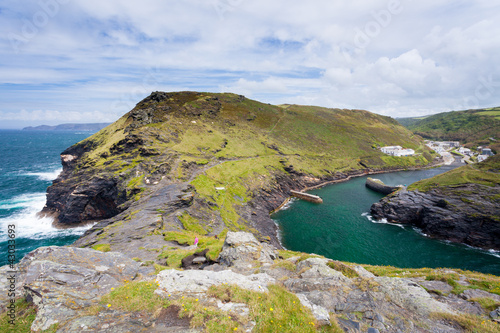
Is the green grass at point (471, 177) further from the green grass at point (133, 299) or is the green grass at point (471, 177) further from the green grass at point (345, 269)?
the green grass at point (133, 299)

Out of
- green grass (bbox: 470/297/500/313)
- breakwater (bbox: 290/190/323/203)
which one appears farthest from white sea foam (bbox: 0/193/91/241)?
green grass (bbox: 470/297/500/313)

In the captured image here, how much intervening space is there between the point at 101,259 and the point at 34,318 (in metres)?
6.34

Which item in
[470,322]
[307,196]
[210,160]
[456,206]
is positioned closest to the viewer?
[470,322]

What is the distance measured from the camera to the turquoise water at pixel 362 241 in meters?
45.8

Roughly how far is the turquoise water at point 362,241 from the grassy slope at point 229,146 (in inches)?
635

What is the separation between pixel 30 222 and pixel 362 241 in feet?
312

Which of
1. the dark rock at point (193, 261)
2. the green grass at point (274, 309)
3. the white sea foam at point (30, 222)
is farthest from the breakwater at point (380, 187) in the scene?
the white sea foam at point (30, 222)

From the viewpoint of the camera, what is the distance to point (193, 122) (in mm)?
113812

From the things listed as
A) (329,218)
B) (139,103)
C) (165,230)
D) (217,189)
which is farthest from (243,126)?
(165,230)

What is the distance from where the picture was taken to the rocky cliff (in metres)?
52.3

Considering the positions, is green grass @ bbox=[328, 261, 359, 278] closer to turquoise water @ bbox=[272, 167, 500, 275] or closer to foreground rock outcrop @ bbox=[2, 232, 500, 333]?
foreground rock outcrop @ bbox=[2, 232, 500, 333]

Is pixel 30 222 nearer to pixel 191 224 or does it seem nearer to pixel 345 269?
pixel 191 224

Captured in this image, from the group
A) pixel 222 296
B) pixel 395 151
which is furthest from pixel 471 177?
pixel 395 151

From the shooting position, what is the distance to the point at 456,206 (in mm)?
57750
